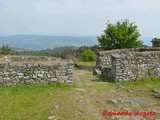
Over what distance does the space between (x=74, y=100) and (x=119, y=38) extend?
601 inches

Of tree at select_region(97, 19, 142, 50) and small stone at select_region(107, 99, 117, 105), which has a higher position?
tree at select_region(97, 19, 142, 50)

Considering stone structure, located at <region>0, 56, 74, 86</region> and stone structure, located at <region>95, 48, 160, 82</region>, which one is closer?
stone structure, located at <region>0, 56, 74, 86</region>

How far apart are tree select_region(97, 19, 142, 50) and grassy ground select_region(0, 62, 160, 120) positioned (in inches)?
453

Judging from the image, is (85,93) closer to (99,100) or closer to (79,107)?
(99,100)

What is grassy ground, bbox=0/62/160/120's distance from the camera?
10398 mm

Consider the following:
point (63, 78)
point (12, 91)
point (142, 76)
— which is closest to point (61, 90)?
point (63, 78)

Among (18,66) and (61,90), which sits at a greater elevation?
(18,66)

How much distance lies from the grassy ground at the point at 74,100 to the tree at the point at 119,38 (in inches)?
453

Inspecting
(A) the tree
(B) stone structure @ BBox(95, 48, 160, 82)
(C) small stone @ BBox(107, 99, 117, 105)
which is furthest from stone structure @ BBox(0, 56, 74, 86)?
(A) the tree

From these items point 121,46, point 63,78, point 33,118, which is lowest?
point 33,118

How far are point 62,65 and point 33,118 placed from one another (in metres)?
5.17

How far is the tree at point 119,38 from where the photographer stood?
26609 mm

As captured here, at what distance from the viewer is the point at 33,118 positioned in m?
10.0

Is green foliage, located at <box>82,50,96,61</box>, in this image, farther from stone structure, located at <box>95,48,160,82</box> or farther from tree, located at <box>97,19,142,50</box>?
stone structure, located at <box>95,48,160,82</box>
